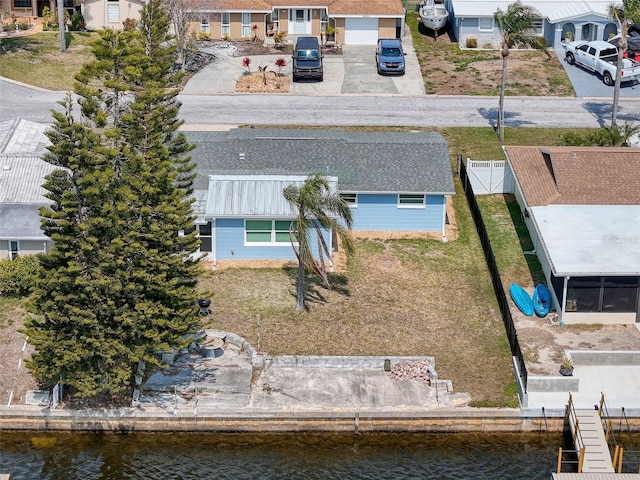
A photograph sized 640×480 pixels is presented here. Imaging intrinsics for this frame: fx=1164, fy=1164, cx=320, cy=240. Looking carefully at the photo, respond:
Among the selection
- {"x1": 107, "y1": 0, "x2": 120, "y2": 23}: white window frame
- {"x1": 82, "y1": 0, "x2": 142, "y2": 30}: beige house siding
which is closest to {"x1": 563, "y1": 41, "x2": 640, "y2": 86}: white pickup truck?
{"x1": 82, "y1": 0, "x2": 142, "y2": 30}: beige house siding

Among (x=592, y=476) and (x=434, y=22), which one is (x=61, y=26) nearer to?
(x=434, y=22)

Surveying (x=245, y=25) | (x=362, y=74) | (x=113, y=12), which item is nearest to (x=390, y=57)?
(x=362, y=74)

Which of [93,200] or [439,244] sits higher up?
Answer: [93,200]

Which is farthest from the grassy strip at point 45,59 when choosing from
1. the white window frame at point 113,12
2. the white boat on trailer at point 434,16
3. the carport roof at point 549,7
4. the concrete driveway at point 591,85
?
the concrete driveway at point 591,85

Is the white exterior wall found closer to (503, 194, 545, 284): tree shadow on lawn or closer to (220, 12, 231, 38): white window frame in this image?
(503, 194, 545, 284): tree shadow on lawn

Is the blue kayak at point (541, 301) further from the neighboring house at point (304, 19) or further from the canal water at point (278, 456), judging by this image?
the neighboring house at point (304, 19)

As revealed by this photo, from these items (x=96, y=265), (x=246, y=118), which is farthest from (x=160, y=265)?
(x=246, y=118)

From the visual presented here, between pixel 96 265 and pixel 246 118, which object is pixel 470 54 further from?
pixel 96 265
